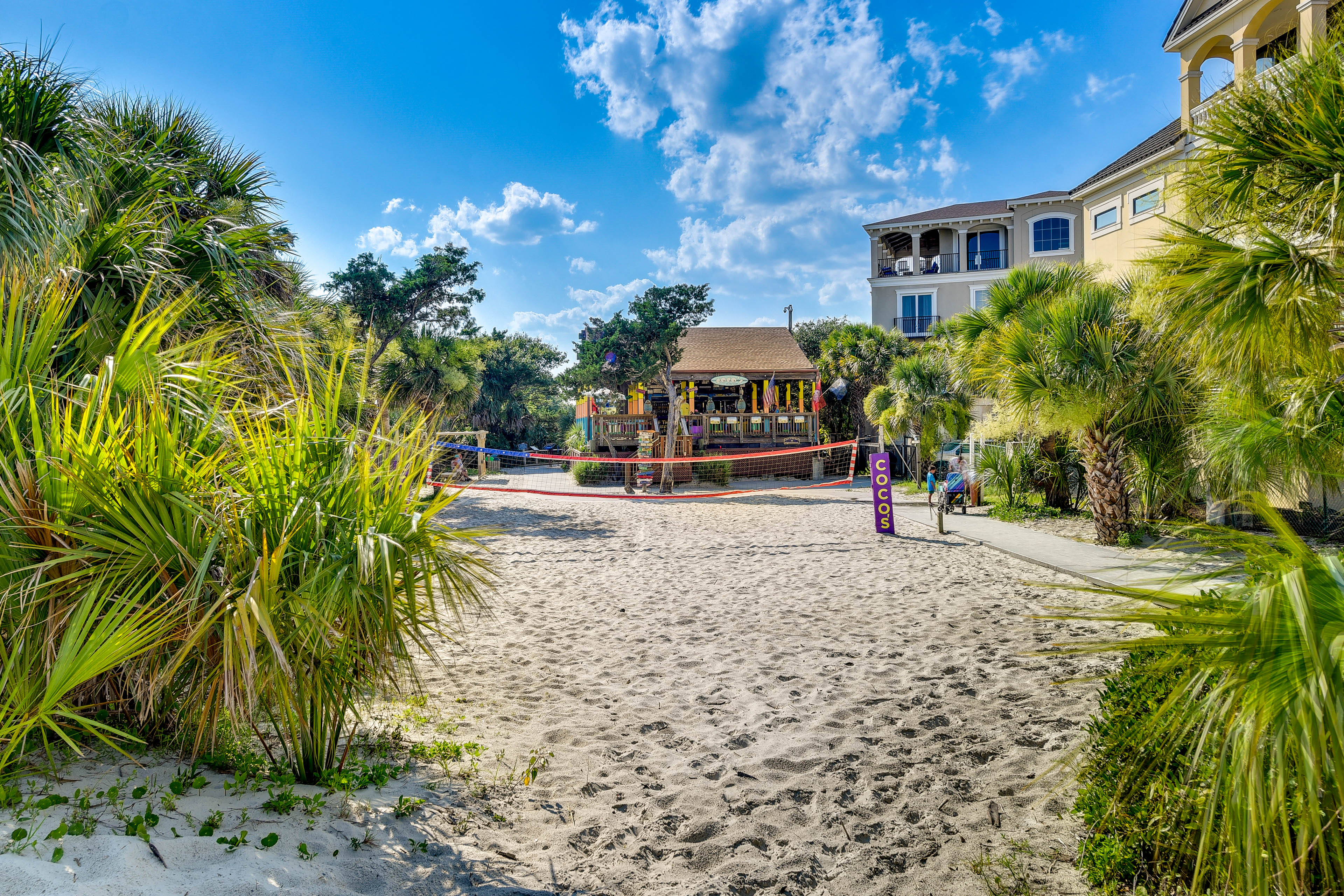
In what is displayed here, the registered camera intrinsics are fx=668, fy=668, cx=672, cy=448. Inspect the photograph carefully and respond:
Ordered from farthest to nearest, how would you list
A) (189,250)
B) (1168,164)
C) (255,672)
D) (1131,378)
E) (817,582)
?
1. (1131,378)
2. (817,582)
3. (189,250)
4. (1168,164)
5. (255,672)

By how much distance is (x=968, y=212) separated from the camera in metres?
32.1

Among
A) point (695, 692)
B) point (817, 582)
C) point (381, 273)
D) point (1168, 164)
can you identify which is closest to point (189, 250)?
point (695, 692)

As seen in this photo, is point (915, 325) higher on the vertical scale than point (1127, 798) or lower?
higher

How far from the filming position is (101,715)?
3.27m

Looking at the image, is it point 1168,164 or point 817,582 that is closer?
point 1168,164

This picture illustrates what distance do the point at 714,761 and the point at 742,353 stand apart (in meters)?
25.6

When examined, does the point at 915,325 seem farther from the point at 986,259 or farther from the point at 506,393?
the point at 506,393

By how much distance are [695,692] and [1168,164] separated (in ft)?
15.3

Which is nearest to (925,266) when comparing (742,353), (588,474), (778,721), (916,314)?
(916,314)

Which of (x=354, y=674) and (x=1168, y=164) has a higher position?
(x=1168, y=164)

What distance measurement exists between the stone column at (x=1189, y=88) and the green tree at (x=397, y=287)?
16.2 meters

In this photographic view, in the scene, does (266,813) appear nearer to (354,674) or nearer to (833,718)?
(354,674)

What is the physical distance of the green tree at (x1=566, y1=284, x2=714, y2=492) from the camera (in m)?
20.7

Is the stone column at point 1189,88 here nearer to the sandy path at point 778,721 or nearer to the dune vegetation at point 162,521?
the sandy path at point 778,721
